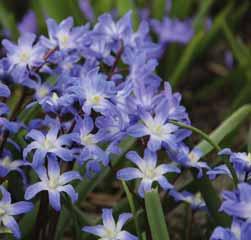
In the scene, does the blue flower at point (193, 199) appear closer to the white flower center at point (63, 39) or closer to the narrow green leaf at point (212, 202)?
the narrow green leaf at point (212, 202)

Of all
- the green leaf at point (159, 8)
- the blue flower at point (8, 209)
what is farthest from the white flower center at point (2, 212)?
the green leaf at point (159, 8)

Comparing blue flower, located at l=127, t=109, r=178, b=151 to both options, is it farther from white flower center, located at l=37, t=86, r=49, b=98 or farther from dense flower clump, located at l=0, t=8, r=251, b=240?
white flower center, located at l=37, t=86, r=49, b=98

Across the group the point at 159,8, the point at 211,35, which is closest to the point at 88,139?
the point at 211,35

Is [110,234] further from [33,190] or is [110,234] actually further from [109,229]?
[33,190]

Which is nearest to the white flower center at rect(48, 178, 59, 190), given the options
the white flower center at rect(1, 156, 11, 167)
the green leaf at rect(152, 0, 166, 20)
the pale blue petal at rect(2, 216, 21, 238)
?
the pale blue petal at rect(2, 216, 21, 238)

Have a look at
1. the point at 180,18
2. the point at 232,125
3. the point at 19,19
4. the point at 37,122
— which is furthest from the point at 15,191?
the point at 19,19
